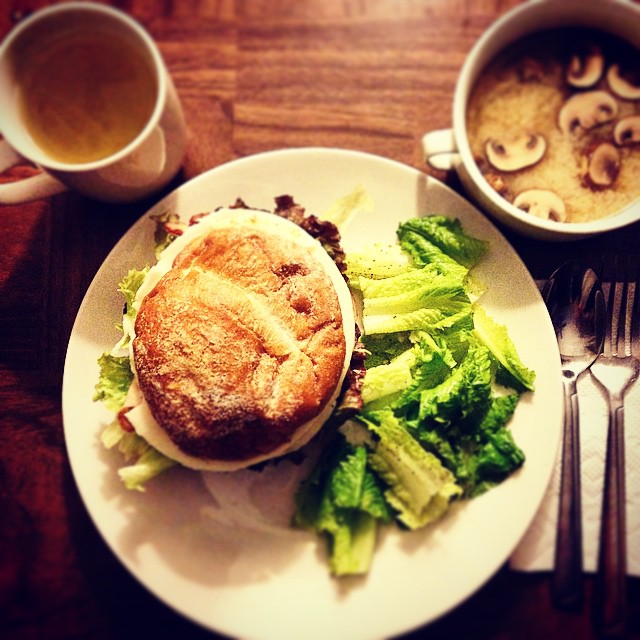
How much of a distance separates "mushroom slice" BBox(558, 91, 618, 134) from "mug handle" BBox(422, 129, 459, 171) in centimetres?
39

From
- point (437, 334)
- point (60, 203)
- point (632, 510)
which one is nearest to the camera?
point (632, 510)

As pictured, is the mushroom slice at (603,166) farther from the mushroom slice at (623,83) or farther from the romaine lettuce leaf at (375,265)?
the romaine lettuce leaf at (375,265)

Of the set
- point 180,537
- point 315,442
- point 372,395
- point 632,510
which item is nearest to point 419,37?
point 372,395

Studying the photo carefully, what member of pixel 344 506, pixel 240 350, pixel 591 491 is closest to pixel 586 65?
pixel 591 491

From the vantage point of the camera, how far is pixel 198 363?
1.57 metres

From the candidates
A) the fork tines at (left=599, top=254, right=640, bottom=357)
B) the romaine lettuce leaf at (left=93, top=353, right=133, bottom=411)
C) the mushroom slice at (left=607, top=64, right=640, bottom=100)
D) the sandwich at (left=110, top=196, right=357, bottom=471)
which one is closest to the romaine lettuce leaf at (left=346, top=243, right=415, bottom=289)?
the sandwich at (left=110, top=196, right=357, bottom=471)

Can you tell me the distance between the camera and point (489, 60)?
1.83m

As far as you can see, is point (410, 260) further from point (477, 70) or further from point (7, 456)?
point (7, 456)

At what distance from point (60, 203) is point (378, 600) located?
1.70 m

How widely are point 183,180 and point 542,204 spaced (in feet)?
4.06

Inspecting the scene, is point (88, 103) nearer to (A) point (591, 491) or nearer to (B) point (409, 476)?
(B) point (409, 476)

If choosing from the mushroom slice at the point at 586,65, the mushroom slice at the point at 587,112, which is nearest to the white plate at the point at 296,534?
the mushroom slice at the point at 587,112

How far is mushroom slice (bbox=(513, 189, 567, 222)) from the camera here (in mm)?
1766

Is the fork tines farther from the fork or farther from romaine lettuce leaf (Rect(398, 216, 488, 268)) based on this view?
romaine lettuce leaf (Rect(398, 216, 488, 268))
